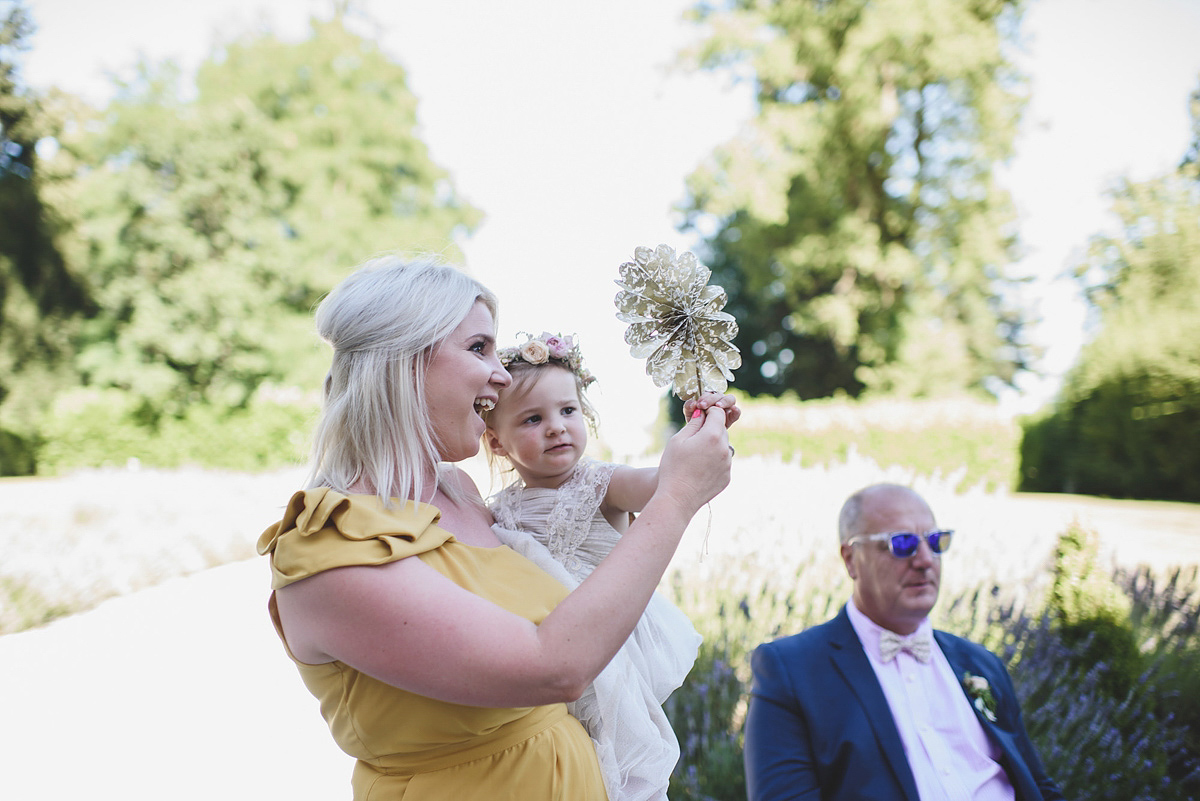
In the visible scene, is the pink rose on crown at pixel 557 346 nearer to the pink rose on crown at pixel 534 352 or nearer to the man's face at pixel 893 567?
the pink rose on crown at pixel 534 352

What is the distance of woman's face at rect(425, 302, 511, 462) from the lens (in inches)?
62.7

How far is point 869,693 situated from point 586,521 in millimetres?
1385

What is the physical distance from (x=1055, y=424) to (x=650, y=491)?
2058cm

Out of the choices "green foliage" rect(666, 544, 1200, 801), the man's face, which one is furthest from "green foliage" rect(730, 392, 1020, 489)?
the man's face

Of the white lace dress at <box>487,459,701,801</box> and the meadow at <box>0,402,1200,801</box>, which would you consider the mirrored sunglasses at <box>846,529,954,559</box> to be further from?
the white lace dress at <box>487,459,701,801</box>

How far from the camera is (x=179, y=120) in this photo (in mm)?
24438

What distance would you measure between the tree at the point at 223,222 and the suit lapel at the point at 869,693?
24.5 meters

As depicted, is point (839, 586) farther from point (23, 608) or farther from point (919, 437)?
point (919, 437)

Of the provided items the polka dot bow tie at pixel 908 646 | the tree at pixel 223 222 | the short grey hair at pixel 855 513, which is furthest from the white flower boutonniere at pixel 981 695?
the tree at pixel 223 222

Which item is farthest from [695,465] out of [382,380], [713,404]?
[382,380]

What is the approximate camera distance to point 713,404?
1.64m

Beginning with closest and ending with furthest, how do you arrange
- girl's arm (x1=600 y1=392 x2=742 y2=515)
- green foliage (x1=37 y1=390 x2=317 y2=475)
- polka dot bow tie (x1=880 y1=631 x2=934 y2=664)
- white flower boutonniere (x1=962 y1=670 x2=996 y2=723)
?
girl's arm (x1=600 y1=392 x2=742 y2=515) < white flower boutonniere (x1=962 y1=670 x2=996 y2=723) < polka dot bow tie (x1=880 y1=631 x2=934 y2=664) < green foliage (x1=37 y1=390 x2=317 y2=475)

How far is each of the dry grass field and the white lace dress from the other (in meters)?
0.37

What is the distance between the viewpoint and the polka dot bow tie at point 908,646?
2799mm
